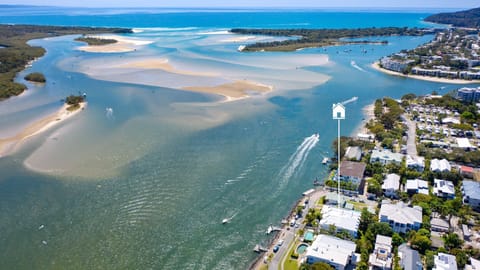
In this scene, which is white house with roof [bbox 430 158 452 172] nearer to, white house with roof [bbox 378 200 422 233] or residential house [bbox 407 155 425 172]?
residential house [bbox 407 155 425 172]

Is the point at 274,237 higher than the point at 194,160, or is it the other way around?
the point at 194,160

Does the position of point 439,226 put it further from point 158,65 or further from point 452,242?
point 158,65

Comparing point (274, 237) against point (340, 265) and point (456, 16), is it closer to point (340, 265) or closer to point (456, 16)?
point (340, 265)

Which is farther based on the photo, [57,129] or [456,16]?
[456,16]

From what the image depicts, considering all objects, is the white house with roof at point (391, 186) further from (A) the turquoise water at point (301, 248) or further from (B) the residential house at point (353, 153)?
(A) the turquoise water at point (301, 248)

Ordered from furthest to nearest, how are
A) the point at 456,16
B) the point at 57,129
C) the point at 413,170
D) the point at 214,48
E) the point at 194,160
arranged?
the point at 456,16 → the point at 214,48 → the point at 57,129 → the point at 194,160 → the point at 413,170

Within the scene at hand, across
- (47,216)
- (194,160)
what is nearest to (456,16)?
(194,160)

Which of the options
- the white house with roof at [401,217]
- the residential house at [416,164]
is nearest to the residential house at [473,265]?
the white house with roof at [401,217]

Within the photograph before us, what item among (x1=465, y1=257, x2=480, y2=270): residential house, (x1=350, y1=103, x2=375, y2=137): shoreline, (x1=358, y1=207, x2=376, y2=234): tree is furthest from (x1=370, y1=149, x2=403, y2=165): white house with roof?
(x1=465, y1=257, x2=480, y2=270): residential house
